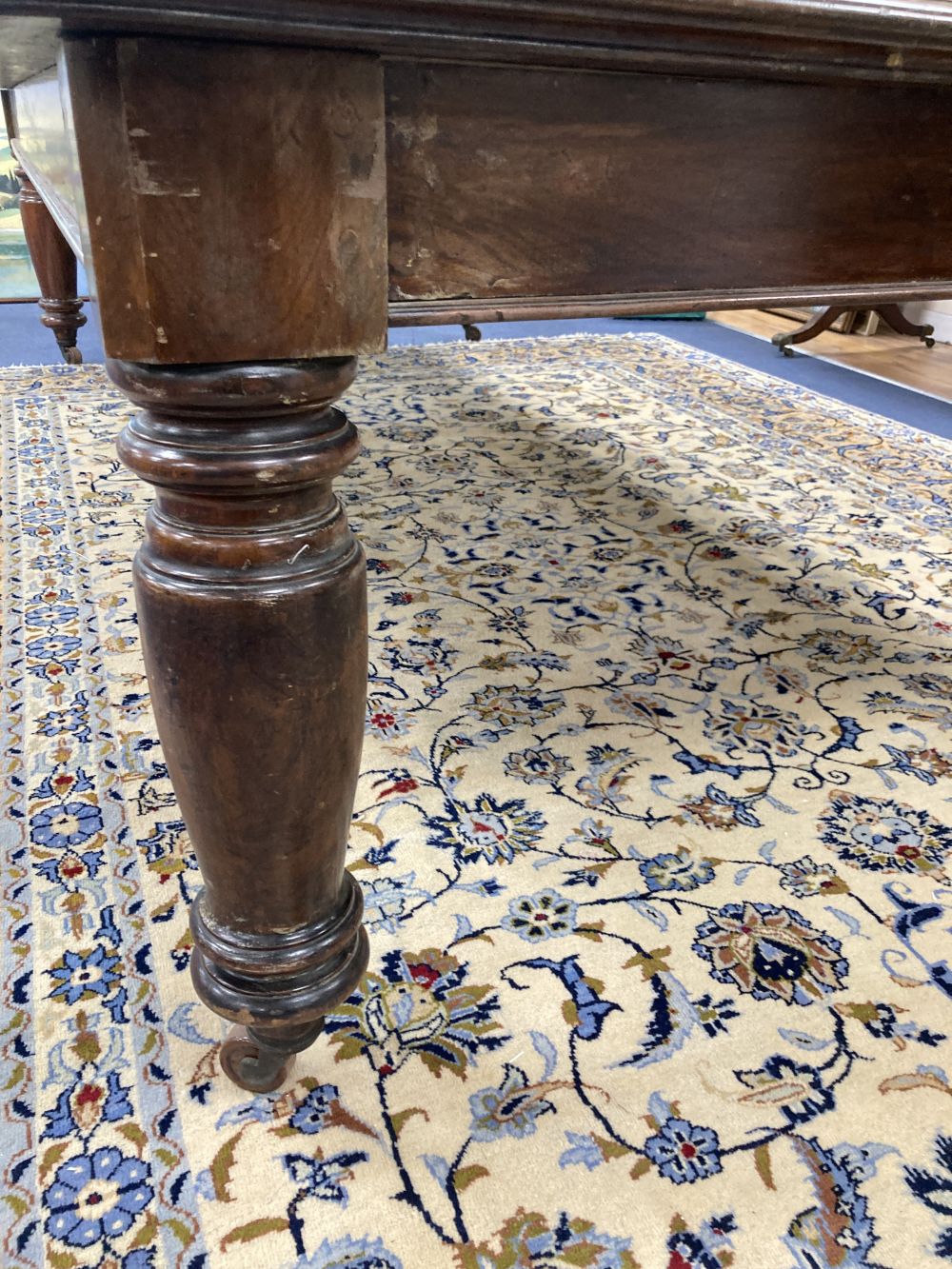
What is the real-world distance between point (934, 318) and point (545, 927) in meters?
3.38

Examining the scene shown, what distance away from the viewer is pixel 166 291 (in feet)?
1.53

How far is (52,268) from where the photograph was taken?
2.53 metres

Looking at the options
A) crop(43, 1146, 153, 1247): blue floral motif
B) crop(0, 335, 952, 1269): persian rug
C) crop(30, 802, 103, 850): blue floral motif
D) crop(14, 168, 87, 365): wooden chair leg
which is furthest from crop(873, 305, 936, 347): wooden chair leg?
crop(43, 1146, 153, 1247): blue floral motif

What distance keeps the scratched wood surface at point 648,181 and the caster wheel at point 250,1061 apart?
551 mm

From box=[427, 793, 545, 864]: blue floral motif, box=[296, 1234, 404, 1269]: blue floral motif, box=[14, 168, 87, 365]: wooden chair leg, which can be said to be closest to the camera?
box=[296, 1234, 404, 1269]: blue floral motif

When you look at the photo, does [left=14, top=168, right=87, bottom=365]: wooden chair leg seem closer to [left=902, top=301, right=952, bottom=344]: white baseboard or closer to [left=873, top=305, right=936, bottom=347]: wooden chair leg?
Result: [left=873, top=305, right=936, bottom=347]: wooden chair leg

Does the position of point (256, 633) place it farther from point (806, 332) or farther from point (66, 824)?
point (806, 332)

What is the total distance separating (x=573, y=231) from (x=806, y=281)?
0.19 meters

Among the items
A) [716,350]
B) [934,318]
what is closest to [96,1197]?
[716,350]

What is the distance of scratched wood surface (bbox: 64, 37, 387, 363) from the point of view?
0.44 m

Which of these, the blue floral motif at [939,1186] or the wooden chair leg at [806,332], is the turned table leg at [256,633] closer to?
the blue floral motif at [939,1186]

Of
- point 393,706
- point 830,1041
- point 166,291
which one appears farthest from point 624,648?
point 166,291

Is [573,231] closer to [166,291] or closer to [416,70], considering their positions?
[416,70]

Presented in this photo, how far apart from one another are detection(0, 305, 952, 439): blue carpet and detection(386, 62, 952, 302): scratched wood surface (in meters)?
1.88
